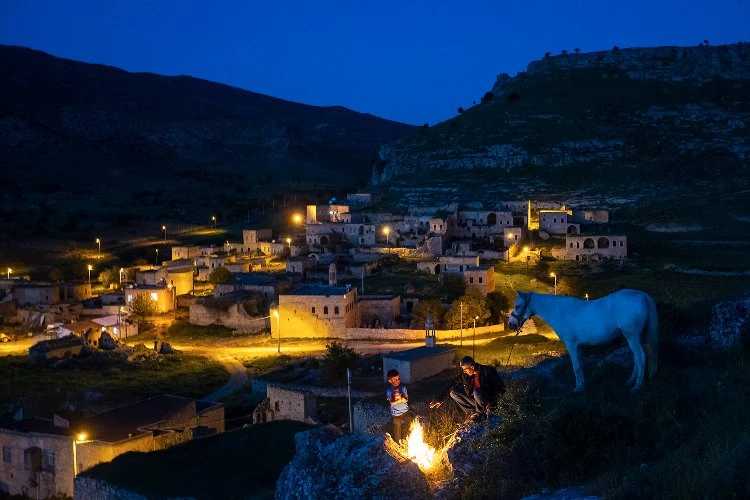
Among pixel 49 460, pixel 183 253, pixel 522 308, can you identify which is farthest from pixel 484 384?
pixel 183 253

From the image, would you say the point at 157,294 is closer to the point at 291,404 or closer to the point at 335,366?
the point at 335,366

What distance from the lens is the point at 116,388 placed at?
2753 centimetres

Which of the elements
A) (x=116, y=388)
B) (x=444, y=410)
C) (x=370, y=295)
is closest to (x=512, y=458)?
(x=444, y=410)

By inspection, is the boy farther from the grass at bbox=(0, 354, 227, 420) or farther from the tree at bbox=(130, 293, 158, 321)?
the tree at bbox=(130, 293, 158, 321)

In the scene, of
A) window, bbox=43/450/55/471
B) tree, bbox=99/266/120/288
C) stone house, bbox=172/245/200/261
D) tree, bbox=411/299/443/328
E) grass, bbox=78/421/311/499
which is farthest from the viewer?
stone house, bbox=172/245/200/261

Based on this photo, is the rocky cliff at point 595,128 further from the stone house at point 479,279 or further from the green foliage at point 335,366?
the green foliage at point 335,366

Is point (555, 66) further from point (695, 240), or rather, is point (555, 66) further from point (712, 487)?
point (712, 487)

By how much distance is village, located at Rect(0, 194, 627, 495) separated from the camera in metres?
18.3

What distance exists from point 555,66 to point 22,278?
76403 mm

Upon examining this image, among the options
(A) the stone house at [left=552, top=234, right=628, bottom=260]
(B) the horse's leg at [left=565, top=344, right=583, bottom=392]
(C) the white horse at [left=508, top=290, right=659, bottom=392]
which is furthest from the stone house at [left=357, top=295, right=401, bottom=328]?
(B) the horse's leg at [left=565, top=344, right=583, bottom=392]

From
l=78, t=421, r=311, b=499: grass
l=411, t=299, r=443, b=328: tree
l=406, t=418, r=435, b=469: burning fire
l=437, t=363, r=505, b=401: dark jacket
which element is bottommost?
l=78, t=421, r=311, b=499: grass

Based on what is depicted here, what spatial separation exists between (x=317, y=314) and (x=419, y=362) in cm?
1481

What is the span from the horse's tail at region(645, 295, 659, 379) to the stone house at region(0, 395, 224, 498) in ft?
40.4

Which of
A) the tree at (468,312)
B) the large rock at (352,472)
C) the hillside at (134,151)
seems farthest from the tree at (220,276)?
the large rock at (352,472)
